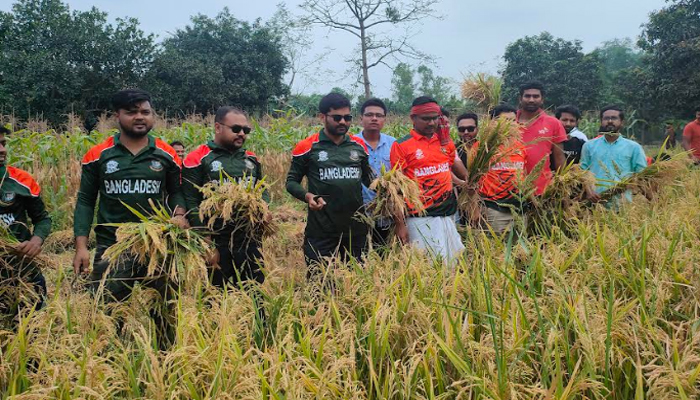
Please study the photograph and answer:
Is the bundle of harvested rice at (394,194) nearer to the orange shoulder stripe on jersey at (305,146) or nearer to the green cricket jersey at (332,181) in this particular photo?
the green cricket jersey at (332,181)

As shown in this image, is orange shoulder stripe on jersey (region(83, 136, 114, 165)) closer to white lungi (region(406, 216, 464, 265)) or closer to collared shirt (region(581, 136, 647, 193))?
white lungi (region(406, 216, 464, 265))

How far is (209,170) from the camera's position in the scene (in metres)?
3.28

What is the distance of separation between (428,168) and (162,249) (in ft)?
6.74

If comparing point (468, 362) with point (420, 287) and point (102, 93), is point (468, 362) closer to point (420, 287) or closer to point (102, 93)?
point (420, 287)

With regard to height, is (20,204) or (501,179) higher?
(20,204)

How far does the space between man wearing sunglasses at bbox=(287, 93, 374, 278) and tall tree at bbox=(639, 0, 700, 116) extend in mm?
21142

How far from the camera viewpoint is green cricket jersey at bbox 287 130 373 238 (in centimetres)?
362

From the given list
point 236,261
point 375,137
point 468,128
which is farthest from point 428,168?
point 236,261

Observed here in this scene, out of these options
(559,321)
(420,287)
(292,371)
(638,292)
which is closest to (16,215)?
(292,371)

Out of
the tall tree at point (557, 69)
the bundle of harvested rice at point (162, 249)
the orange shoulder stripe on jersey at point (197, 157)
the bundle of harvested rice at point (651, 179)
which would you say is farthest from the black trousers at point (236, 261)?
the tall tree at point (557, 69)

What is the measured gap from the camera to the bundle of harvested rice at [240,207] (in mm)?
2736

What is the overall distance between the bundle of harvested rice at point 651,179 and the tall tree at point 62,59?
19328 millimetres

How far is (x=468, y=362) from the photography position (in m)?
1.87

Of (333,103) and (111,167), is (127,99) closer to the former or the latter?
(111,167)
